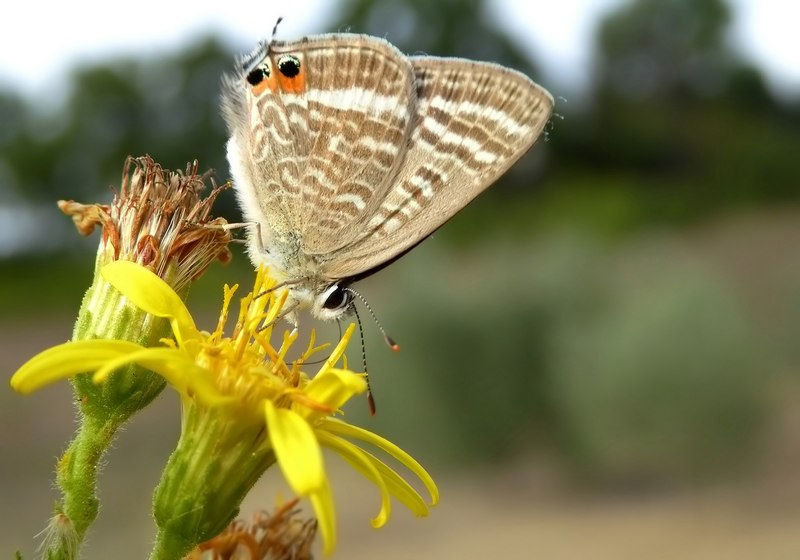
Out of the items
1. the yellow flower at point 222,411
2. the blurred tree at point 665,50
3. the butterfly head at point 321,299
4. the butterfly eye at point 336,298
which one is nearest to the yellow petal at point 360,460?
the yellow flower at point 222,411

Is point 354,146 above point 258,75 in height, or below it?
below

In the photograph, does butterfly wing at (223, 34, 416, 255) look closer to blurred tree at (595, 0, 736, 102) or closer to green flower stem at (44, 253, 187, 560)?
green flower stem at (44, 253, 187, 560)

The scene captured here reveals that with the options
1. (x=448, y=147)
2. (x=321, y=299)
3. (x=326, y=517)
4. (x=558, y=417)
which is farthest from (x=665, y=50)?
(x=326, y=517)

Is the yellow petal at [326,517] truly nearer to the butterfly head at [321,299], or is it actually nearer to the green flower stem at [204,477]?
the green flower stem at [204,477]

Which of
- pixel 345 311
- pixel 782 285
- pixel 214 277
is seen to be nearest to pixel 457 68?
pixel 345 311

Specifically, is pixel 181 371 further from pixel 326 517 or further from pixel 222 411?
pixel 326 517

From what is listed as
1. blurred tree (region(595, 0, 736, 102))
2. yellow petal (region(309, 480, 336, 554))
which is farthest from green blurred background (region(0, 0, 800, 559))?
blurred tree (region(595, 0, 736, 102))
